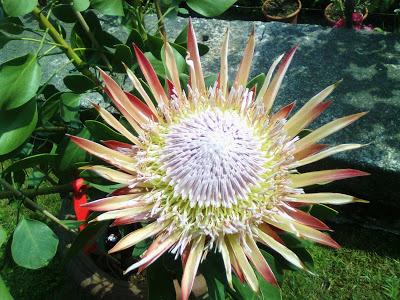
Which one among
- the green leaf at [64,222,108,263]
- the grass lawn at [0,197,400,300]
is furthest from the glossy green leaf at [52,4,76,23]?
the grass lawn at [0,197,400,300]

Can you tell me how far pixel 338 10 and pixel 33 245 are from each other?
2531 mm

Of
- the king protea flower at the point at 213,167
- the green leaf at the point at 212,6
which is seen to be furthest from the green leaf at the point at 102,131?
the green leaf at the point at 212,6

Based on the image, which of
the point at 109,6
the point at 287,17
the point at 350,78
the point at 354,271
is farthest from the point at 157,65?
the point at 287,17

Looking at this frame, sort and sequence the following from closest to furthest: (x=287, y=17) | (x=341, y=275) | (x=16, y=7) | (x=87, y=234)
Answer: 1. (x=16, y=7)
2. (x=87, y=234)
3. (x=341, y=275)
4. (x=287, y=17)

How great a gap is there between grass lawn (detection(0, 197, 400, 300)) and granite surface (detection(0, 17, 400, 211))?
7.5 inches

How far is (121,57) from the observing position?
1215 millimetres

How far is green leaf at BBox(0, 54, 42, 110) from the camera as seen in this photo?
3.53 ft

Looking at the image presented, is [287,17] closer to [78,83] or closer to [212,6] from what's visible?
[212,6]

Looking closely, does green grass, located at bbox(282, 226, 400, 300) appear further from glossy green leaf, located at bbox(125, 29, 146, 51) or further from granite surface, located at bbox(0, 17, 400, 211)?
glossy green leaf, located at bbox(125, 29, 146, 51)

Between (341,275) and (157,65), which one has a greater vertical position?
(157,65)

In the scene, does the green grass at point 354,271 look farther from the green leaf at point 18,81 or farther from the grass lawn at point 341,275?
the green leaf at point 18,81

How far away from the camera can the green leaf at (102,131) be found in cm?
106

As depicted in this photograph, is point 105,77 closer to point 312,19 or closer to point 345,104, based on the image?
point 345,104

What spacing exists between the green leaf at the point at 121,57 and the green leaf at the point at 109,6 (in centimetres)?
8
